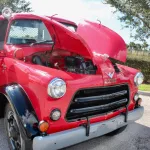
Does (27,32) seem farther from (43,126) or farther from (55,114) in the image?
(43,126)

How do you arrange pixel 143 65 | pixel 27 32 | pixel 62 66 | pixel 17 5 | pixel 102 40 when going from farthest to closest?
pixel 17 5, pixel 143 65, pixel 27 32, pixel 62 66, pixel 102 40

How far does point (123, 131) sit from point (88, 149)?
1041 mm

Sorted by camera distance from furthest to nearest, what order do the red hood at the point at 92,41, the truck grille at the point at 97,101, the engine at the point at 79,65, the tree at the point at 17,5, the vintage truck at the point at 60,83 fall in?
the tree at the point at 17,5
the engine at the point at 79,65
the red hood at the point at 92,41
the truck grille at the point at 97,101
the vintage truck at the point at 60,83

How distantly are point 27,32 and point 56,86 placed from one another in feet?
5.13

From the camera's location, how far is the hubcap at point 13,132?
9.67 ft

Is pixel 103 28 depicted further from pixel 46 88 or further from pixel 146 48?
pixel 146 48

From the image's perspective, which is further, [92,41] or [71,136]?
[92,41]

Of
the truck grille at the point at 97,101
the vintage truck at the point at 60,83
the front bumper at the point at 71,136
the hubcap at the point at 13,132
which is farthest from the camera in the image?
the hubcap at the point at 13,132

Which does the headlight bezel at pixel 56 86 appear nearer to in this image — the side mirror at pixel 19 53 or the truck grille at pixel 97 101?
the truck grille at pixel 97 101

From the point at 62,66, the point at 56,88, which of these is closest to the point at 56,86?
the point at 56,88

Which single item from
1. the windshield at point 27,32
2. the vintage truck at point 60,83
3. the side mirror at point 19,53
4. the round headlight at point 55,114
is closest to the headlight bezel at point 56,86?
the vintage truck at point 60,83

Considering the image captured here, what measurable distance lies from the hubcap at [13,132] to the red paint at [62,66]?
48 cm

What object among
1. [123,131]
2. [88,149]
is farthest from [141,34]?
Result: [88,149]

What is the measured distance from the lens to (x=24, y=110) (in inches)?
104
